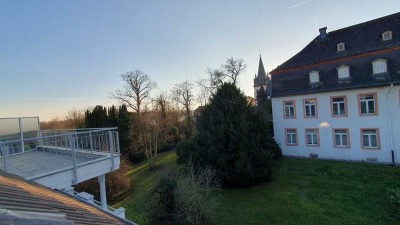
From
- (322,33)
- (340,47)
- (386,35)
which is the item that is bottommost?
(340,47)

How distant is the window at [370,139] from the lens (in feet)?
55.0

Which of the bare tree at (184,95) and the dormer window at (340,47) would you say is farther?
the bare tree at (184,95)

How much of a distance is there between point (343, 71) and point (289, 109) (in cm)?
494

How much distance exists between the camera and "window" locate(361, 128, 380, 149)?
16750 mm

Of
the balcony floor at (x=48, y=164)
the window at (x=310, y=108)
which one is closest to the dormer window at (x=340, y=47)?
the window at (x=310, y=108)

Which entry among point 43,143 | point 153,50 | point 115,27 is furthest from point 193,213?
point 153,50

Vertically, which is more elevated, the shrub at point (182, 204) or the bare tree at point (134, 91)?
the bare tree at point (134, 91)

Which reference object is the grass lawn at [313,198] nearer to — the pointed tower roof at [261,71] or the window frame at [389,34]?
the window frame at [389,34]

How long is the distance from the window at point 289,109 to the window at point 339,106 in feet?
9.90

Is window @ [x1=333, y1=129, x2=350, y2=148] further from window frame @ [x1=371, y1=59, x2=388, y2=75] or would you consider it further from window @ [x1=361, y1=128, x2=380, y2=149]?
window frame @ [x1=371, y1=59, x2=388, y2=75]

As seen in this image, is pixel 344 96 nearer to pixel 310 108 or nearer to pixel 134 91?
pixel 310 108

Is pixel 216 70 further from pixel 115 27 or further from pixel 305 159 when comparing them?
pixel 115 27

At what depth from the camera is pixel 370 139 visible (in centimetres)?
1709

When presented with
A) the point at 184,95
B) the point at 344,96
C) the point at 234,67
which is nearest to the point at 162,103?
the point at 184,95
